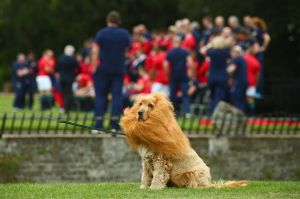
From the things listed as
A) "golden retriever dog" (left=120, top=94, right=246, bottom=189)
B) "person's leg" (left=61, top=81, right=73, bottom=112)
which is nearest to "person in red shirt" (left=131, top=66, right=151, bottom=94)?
"person's leg" (left=61, top=81, right=73, bottom=112)

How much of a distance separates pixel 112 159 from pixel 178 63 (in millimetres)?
6093

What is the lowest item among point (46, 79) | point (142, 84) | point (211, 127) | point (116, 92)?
point (211, 127)

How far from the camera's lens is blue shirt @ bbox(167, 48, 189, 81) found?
26375 millimetres

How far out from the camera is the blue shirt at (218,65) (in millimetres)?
25094

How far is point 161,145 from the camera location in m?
13.4

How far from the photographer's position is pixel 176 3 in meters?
43.1

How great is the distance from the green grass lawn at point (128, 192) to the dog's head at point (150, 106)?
96 cm

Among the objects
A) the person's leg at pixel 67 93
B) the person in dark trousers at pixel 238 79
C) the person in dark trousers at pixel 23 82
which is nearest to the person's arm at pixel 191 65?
the person in dark trousers at pixel 238 79

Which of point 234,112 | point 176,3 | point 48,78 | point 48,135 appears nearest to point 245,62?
point 234,112

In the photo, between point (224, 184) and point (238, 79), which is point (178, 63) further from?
point (224, 184)

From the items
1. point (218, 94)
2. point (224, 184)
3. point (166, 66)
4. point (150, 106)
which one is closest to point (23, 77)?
point (166, 66)

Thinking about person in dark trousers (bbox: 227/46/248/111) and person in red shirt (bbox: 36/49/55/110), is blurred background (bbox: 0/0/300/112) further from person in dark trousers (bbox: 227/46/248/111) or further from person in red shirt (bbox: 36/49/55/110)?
person in red shirt (bbox: 36/49/55/110)

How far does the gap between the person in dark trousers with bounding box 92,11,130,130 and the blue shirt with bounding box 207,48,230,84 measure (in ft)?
12.7

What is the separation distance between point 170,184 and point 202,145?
7.58 meters
